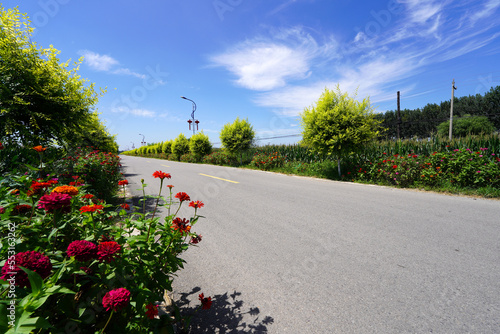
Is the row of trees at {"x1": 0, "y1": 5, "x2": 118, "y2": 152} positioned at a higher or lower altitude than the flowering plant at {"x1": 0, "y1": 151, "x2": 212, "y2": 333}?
higher

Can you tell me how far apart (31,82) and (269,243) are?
6274mm

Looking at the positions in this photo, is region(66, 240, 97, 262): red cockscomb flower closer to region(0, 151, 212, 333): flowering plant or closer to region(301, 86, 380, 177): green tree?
region(0, 151, 212, 333): flowering plant

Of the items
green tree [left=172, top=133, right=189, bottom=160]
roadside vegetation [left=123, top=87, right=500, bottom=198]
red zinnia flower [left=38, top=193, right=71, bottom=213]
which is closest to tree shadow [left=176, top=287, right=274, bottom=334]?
red zinnia flower [left=38, top=193, right=71, bottom=213]

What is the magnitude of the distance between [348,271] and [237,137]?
16296 millimetres

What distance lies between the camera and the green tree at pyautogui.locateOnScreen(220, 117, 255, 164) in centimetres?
1838

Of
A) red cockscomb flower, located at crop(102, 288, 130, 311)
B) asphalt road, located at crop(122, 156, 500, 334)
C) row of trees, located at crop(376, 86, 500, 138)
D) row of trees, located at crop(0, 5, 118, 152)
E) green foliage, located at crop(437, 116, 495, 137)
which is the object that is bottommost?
asphalt road, located at crop(122, 156, 500, 334)

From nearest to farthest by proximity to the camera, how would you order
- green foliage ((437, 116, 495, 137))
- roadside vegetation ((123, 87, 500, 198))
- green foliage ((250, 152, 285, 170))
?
roadside vegetation ((123, 87, 500, 198))
green foliage ((250, 152, 285, 170))
green foliage ((437, 116, 495, 137))

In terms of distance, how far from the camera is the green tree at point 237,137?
18.4 meters

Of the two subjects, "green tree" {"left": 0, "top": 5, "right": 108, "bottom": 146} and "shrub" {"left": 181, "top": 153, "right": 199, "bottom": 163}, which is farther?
"shrub" {"left": 181, "top": 153, "right": 199, "bottom": 163}

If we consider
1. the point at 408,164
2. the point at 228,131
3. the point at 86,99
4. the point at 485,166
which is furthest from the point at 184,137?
the point at 485,166

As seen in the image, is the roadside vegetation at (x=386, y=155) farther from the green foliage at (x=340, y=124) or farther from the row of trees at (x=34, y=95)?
the row of trees at (x=34, y=95)

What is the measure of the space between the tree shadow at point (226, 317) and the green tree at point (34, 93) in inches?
218

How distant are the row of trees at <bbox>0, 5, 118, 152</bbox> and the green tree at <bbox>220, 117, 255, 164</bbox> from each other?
1302cm

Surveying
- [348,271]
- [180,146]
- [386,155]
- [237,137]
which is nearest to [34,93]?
[348,271]
